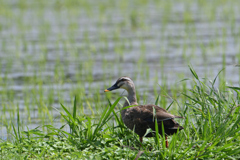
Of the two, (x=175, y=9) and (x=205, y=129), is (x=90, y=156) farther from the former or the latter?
(x=175, y=9)

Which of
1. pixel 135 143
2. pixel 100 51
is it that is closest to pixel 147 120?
pixel 135 143

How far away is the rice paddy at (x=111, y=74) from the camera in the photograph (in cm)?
491

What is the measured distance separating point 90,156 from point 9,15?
1450 cm

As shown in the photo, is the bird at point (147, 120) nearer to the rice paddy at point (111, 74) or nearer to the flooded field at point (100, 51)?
the rice paddy at point (111, 74)

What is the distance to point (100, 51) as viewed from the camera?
1325 cm

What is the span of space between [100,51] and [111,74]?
2453mm

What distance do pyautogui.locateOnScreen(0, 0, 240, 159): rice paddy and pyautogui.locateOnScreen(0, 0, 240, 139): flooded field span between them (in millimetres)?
31

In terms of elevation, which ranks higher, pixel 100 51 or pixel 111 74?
pixel 100 51

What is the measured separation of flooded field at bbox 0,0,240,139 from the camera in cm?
895

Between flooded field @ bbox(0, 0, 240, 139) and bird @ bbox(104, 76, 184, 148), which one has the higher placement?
flooded field @ bbox(0, 0, 240, 139)

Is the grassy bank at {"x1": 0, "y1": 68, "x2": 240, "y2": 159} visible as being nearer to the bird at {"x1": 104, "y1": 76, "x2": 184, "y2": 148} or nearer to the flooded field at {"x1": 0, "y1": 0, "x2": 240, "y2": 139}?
the bird at {"x1": 104, "y1": 76, "x2": 184, "y2": 148}

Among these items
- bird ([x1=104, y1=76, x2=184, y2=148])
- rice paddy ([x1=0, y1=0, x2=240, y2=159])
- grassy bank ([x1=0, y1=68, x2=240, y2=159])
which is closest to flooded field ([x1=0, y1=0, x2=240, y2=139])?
rice paddy ([x1=0, y1=0, x2=240, y2=159])

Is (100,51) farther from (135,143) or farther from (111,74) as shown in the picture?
(135,143)

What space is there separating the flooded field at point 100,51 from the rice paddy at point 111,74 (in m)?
0.03
